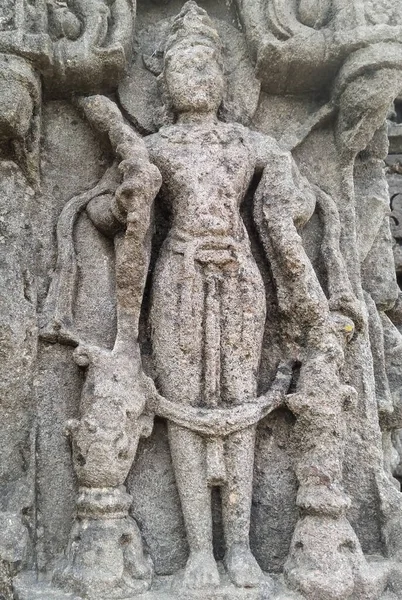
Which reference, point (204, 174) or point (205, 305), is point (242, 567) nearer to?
point (205, 305)

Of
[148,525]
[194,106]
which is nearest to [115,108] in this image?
[194,106]

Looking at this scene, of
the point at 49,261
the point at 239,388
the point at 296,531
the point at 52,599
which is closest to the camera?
the point at 52,599

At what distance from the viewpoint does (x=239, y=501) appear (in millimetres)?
3078

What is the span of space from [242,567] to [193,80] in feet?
8.80

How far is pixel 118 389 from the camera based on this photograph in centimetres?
310

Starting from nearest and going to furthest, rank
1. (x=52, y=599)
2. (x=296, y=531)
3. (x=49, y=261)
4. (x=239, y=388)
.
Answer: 1. (x=52, y=599)
2. (x=296, y=531)
3. (x=239, y=388)
4. (x=49, y=261)

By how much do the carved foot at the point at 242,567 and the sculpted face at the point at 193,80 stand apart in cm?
247

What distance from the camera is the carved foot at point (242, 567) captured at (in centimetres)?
284

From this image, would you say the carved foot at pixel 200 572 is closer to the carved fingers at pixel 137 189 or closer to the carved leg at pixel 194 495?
the carved leg at pixel 194 495

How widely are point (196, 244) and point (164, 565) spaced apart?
165 centimetres

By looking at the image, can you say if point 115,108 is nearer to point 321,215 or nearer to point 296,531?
point 321,215

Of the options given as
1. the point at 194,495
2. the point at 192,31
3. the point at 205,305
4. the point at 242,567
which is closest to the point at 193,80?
the point at 192,31

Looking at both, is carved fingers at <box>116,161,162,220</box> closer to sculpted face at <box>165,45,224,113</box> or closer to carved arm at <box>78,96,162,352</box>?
carved arm at <box>78,96,162,352</box>

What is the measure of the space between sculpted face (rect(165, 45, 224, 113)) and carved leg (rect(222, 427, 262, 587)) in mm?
1921
